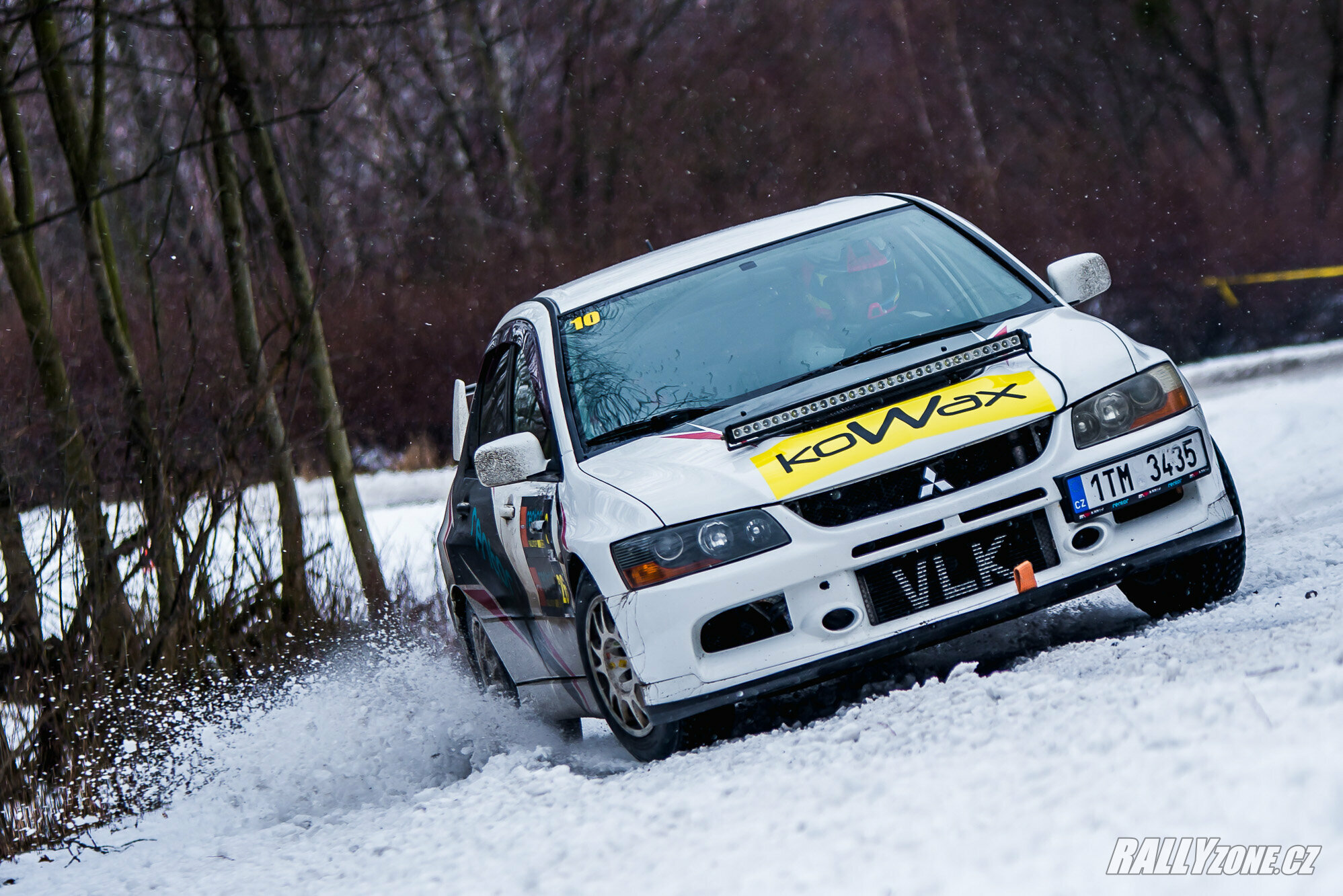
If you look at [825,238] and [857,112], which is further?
[857,112]

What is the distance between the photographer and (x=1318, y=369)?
1692 cm

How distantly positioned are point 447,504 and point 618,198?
2335 centimetres

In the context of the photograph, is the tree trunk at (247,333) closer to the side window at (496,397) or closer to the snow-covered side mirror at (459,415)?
the snow-covered side mirror at (459,415)

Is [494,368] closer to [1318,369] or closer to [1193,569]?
[1193,569]

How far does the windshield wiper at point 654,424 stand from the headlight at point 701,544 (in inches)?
25.8

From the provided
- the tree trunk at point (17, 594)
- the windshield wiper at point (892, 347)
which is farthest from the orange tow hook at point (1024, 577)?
the tree trunk at point (17, 594)

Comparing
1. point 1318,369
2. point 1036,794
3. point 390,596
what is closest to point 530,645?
point 1036,794

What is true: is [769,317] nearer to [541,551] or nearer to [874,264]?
[874,264]

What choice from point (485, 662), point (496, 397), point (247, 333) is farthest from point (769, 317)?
point (247, 333)

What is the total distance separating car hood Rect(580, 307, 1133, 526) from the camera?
188 inches

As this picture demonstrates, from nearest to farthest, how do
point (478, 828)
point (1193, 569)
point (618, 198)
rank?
1. point (478, 828)
2. point (1193, 569)
3. point (618, 198)

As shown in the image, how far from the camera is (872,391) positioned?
5.01m

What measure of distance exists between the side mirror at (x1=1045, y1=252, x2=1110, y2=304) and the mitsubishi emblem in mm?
1462

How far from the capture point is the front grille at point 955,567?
188 inches
